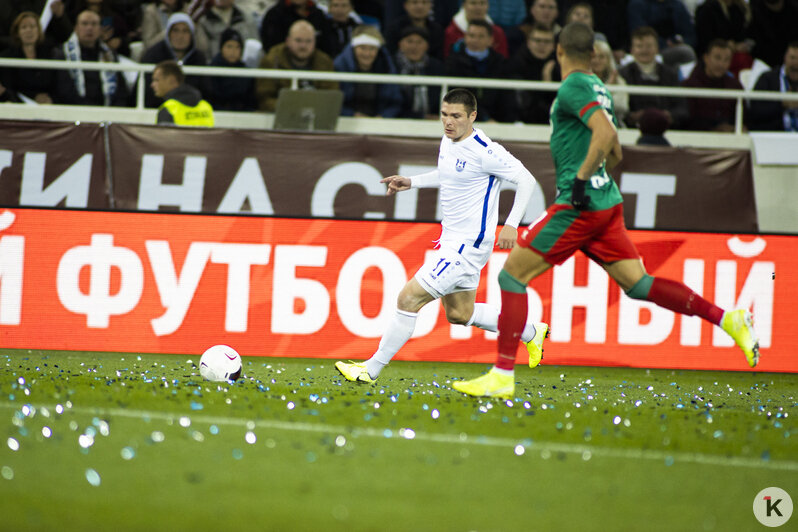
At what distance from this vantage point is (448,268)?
6574 millimetres

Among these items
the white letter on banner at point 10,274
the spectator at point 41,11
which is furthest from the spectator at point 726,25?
the white letter on banner at point 10,274

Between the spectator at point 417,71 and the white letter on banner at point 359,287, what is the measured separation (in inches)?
163

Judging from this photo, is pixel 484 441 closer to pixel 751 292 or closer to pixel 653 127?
pixel 751 292

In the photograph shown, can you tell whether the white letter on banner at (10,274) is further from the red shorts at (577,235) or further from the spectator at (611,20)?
the spectator at (611,20)

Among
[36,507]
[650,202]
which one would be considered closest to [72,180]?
[650,202]

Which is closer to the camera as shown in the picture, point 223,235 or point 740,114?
point 223,235

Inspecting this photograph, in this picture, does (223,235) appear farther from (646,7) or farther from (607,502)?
(646,7)

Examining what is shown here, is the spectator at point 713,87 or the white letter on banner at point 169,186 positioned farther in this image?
the spectator at point 713,87

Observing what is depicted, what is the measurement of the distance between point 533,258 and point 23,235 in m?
4.90

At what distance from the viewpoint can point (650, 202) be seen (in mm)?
12062

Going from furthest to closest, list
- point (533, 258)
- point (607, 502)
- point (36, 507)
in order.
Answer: point (533, 258)
point (607, 502)
point (36, 507)

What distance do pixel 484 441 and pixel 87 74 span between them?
934 centimetres

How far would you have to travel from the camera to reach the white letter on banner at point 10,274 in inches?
346

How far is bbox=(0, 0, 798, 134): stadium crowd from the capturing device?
40.9 feet
